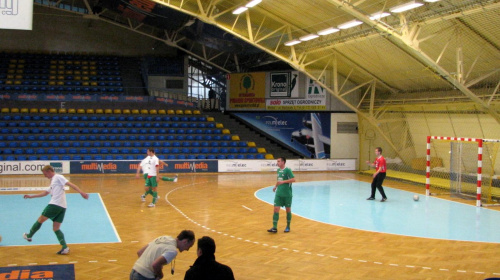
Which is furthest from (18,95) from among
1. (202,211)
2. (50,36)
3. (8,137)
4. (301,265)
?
(301,265)

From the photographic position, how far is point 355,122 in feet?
99.3

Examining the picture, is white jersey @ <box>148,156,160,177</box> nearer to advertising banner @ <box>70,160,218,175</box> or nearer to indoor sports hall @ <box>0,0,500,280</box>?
indoor sports hall @ <box>0,0,500,280</box>

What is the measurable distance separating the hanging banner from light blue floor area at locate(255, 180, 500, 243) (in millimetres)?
8148

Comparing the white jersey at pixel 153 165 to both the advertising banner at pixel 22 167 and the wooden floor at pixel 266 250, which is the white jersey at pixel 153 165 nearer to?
the wooden floor at pixel 266 250

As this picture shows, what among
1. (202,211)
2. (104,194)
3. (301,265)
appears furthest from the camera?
(104,194)

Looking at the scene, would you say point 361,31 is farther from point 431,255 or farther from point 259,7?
point 431,255

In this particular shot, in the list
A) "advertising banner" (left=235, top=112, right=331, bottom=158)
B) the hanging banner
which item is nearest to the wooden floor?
the hanging banner

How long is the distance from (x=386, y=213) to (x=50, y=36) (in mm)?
28936

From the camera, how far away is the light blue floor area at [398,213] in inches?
488

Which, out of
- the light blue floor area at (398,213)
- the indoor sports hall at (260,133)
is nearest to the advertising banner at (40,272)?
the indoor sports hall at (260,133)

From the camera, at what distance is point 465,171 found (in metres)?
21.5

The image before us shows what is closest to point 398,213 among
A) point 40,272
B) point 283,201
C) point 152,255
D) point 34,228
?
point 283,201

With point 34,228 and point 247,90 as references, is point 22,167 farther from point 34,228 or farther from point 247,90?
point 34,228

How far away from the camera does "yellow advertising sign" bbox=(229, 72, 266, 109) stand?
3112cm
